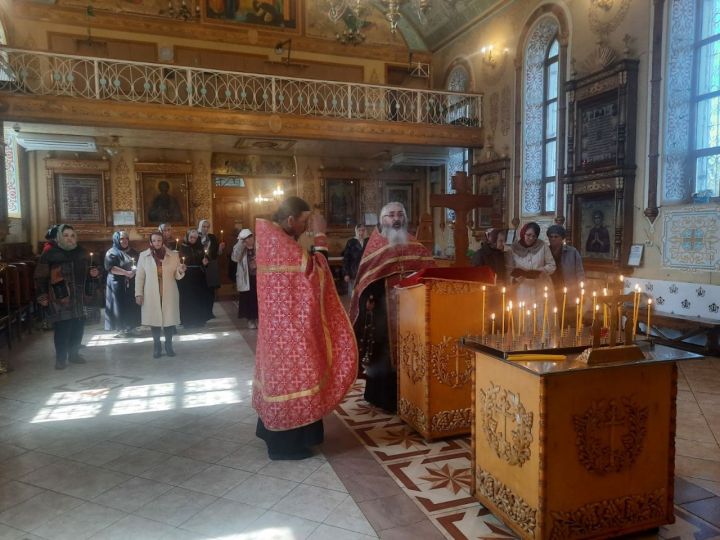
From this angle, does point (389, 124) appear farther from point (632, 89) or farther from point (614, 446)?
point (614, 446)

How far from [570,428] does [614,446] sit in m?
0.26

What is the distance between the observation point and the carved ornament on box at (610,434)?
87.0 inches

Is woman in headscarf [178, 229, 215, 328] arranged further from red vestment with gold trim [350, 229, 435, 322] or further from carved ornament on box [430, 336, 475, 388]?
carved ornament on box [430, 336, 475, 388]

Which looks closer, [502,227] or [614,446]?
[614,446]

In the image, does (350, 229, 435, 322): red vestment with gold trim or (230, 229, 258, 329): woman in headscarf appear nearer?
(350, 229, 435, 322): red vestment with gold trim

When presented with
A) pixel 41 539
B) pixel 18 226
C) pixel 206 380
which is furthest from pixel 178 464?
pixel 18 226

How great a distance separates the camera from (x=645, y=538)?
234 centimetres

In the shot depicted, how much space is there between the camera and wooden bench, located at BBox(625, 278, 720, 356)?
608 cm

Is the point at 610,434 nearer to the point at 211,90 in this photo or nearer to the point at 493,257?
the point at 493,257

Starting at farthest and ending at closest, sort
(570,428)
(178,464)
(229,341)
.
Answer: (229,341) → (178,464) → (570,428)

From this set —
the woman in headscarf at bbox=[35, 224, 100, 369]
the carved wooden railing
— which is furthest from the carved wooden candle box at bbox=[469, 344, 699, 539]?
the carved wooden railing

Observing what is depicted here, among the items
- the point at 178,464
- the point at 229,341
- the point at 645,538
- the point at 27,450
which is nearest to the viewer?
the point at 645,538

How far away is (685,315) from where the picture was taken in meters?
6.58

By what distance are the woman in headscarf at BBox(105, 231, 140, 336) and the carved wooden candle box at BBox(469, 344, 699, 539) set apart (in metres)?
6.56
